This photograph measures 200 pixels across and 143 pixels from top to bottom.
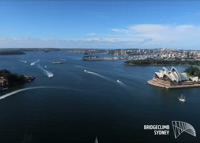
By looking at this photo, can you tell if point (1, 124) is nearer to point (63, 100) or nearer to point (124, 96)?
point (63, 100)

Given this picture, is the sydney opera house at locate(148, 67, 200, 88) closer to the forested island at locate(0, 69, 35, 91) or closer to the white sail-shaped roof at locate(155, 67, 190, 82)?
the white sail-shaped roof at locate(155, 67, 190, 82)

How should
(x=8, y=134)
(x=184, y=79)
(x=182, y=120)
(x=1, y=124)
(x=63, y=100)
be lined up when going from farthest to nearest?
(x=184, y=79) < (x=63, y=100) < (x=182, y=120) < (x=1, y=124) < (x=8, y=134)

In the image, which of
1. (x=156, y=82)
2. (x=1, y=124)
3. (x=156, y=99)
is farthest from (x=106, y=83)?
(x=1, y=124)

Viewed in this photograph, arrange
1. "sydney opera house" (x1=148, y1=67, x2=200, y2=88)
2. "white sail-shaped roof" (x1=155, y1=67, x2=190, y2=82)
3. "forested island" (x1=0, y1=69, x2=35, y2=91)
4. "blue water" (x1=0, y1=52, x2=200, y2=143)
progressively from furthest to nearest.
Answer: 1. "white sail-shaped roof" (x1=155, y1=67, x2=190, y2=82)
2. "sydney opera house" (x1=148, y1=67, x2=200, y2=88)
3. "forested island" (x1=0, y1=69, x2=35, y2=91)
4. "blue water" (x1=0, y1=52, x2=200, y2=143)

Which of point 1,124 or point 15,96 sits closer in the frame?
point 1,124

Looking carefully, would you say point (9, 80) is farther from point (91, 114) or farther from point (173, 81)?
point (173, 81)

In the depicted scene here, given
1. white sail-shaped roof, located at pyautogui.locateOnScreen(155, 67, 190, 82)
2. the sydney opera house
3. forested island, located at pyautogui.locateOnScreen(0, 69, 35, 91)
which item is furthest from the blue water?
white sail-shaped roof, located at pyautogui.locateOnScreen(155, 67, 190, 82)

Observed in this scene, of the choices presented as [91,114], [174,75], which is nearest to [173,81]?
[174,75]

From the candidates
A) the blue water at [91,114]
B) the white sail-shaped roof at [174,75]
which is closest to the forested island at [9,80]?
the blue water at [91,114]

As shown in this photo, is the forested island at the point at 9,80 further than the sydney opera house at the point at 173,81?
No

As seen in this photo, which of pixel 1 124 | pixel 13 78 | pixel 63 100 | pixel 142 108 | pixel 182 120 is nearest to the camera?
pixel 1 124

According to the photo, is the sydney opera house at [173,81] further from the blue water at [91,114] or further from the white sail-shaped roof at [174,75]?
the blue water at [91,114]
